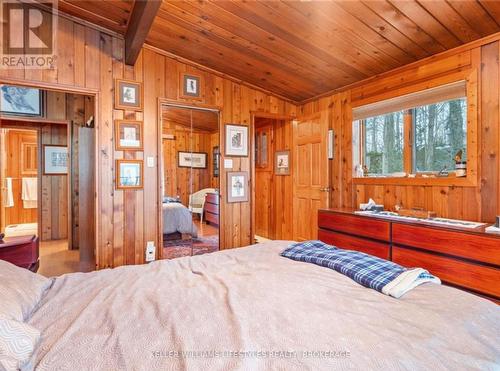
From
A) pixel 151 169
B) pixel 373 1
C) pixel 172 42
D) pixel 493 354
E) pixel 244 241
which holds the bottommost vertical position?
pixel 244 241

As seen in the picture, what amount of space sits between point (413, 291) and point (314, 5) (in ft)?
6.99

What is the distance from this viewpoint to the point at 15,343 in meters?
0.80

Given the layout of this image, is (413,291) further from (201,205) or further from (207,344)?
(201,205)

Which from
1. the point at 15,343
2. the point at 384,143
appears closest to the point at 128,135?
the point at 15,343

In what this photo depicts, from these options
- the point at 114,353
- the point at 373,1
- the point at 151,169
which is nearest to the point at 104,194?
the point at 151,169

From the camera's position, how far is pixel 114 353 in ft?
2.73

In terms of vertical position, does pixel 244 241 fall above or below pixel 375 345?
below

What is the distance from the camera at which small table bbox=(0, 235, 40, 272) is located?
2.62 m

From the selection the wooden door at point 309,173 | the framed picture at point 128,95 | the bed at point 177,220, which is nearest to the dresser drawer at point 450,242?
the wooden door at point 309,173

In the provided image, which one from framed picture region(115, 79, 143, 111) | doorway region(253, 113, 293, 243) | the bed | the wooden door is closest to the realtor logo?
framed picture region(115, 79, 143, 111)

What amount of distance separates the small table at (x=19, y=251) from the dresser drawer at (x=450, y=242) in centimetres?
348

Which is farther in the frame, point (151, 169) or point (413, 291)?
point (151, 169)

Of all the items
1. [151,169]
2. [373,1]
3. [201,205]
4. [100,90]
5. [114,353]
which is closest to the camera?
[114,353]

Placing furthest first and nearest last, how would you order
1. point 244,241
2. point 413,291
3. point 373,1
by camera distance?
point 244,241 < point 373,1 < point 413,291
